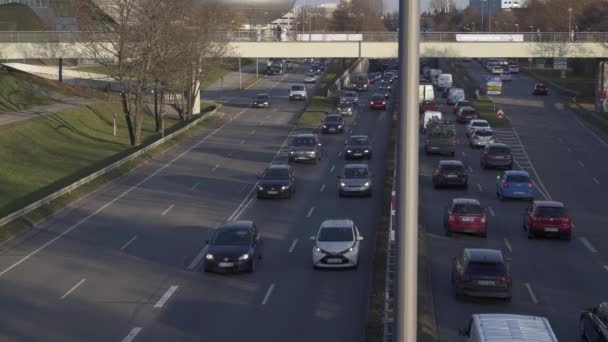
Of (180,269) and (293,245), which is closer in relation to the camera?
(180,269)

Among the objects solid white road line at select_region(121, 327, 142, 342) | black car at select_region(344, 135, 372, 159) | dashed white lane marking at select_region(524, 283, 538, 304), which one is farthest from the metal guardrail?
solid white road line at select_region(121, 327, 142, 342)

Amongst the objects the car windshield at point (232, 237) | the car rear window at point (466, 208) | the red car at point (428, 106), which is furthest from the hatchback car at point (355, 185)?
the red car at point (428, 106)

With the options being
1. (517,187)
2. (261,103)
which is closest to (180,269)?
(517,187)

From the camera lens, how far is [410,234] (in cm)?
779

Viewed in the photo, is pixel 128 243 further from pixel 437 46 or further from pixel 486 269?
pixel 437 46

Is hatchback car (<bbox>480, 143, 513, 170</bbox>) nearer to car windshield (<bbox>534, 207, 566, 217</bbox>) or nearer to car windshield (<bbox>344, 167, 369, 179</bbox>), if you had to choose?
car windshield (<bbox>344, 167, 369, 179</bbox>)

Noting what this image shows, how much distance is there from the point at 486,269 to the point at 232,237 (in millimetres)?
7729

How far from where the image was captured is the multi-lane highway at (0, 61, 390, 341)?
2106cm

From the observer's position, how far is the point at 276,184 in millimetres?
38562

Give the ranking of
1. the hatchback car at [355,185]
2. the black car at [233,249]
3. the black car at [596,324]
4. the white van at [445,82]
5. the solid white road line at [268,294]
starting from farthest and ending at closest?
the white van at [445,82] < the hatchback car at [355,185] < the black car at [233,249] < the solid white road line at [268,294] < the black car at [596,324]

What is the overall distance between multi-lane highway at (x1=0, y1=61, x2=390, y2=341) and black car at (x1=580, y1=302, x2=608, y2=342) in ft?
15.0

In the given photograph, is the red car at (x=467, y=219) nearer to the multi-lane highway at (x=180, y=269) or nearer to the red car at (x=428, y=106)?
the multi-lane highway at (x=180, y=269)

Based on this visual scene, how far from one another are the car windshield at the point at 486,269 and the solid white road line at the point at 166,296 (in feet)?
23.9

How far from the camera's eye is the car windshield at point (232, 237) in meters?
26.8
